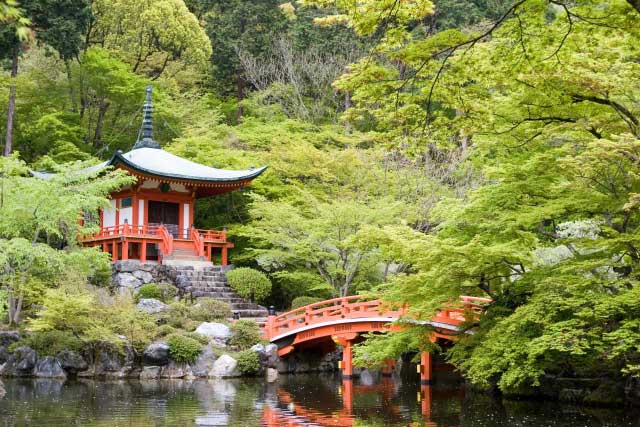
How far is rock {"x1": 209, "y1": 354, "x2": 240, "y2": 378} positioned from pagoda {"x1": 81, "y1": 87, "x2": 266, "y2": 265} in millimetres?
6252

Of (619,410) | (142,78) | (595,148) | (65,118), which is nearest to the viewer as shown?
(595,148)

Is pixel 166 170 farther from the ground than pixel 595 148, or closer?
farther from the ground

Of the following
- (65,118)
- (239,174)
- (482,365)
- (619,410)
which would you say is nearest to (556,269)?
(482,365)

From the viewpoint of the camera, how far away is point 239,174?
2494 centimetres

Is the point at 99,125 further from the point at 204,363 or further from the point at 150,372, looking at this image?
the point at 204,363

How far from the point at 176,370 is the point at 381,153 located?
379 inches

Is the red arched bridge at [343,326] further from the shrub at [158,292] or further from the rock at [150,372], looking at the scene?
the shrub at [158,292]

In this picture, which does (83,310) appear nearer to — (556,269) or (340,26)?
(556,269)

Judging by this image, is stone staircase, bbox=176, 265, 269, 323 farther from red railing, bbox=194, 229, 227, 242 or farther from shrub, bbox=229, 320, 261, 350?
shrub, bbox=229, 320, 261, 350

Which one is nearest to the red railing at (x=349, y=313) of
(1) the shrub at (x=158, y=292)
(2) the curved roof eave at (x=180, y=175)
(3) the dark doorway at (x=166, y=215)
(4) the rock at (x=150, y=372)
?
(4) the rock at (x=150, y=372)

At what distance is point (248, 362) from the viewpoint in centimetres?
1841

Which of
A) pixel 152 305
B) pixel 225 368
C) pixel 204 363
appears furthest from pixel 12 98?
pixel 225 368

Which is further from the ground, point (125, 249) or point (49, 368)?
point (125, 249)

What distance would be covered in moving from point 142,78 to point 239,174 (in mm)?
7925
